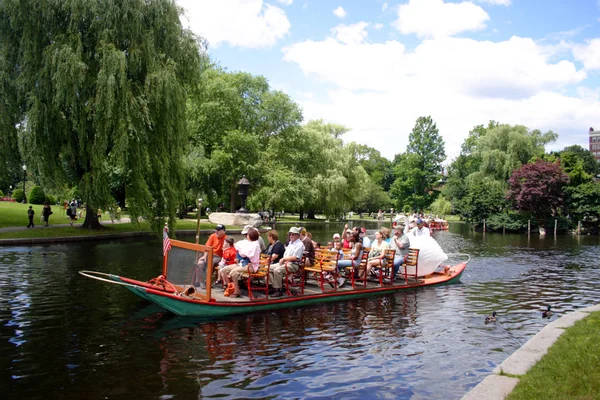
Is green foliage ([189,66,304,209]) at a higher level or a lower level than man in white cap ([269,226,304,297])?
higher

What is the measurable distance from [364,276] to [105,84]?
16.4 meters

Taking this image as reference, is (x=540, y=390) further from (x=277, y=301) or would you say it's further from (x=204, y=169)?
(x=204, y=169)

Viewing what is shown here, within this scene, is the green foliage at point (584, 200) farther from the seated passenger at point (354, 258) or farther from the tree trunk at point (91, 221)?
the tree trunk at point (91, 221)

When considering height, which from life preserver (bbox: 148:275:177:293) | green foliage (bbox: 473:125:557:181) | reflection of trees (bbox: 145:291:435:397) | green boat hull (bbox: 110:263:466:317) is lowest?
reflection of trees (bbox: 145:291:435:397)

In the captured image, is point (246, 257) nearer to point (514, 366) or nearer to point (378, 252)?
point (378, 252)

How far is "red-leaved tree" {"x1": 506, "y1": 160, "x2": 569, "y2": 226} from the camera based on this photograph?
177 ft

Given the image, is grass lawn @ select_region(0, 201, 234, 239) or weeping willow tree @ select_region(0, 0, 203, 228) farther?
grass lawn @ select_region(0, 201, 234, 239)

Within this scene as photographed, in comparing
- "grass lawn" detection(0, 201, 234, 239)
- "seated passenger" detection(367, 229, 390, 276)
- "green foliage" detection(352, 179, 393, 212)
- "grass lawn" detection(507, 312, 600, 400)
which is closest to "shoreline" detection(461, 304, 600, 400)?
"grass lawn" detection(507, 312, 600, 400)

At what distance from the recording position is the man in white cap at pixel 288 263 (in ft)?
43.3

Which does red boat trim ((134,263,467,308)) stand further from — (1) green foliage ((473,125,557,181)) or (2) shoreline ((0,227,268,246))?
(1) green foliage ((473,125,557,181))

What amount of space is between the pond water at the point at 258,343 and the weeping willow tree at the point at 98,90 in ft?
29.0

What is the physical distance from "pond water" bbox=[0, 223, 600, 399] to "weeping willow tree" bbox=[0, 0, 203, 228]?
29.0 ft

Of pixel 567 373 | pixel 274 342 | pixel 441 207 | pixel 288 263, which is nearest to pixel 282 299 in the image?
pixel 288 263

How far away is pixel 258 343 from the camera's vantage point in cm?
1027
